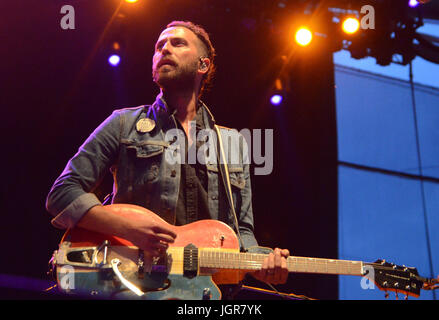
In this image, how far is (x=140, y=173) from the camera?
3184mm

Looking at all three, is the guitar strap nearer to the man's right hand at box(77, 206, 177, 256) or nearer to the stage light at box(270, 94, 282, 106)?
the man's right hand at box(77, 206, 177, 256)

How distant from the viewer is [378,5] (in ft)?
21.9

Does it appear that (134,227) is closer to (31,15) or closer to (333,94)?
(31,15)

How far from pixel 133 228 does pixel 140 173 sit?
63 cm

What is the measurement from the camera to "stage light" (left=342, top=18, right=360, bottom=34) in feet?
22.0

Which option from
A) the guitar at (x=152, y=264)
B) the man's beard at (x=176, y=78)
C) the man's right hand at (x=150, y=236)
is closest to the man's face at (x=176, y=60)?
the man's beard at (x=176, y=78)

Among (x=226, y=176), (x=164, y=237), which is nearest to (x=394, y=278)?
(x=226, y=176)

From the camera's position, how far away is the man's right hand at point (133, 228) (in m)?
2.63

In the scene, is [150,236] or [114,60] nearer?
[150,236]

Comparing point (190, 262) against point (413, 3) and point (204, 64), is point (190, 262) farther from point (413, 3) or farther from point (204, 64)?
point (413, 3)

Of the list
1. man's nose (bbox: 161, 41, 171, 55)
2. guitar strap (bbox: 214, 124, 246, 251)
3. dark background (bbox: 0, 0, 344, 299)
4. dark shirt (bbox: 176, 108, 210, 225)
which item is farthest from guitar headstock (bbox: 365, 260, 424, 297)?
dark background (bbox: 0, 0, 344, 299)

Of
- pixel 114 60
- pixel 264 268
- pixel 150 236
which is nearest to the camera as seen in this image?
pixel 150 236
